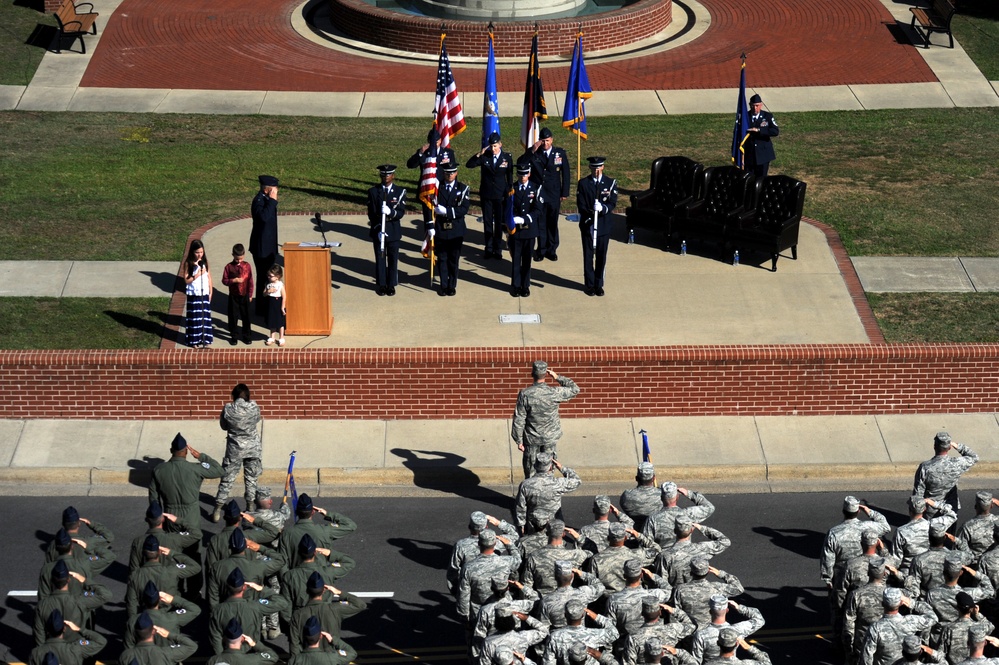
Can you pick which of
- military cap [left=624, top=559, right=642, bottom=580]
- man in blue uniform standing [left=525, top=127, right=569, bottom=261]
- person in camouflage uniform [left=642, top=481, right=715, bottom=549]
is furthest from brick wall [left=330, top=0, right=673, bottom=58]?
military cap [left=624, top=559, right=642, bottom=580]

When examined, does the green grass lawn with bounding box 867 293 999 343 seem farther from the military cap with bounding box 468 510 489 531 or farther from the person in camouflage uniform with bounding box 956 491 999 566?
the military cap with bounding box 468 510 489 531

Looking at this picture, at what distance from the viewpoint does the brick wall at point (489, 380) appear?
728 inches

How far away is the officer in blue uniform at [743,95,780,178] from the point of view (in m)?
23.9

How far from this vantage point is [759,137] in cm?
2395

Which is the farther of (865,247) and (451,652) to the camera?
(865,247)

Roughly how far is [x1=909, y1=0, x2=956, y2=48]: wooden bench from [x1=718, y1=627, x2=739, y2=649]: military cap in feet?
74.6

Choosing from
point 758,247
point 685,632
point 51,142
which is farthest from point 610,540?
point 51,142

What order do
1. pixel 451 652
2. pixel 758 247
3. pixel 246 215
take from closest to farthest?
pixel 451 652 < pixel 758 247 < pixel 246 215

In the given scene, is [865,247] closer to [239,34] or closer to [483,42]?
[483,42]

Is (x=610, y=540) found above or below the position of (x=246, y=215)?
above

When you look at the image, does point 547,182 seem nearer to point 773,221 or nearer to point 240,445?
point 773,221

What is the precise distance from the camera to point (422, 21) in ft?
106

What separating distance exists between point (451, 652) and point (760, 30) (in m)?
22.2

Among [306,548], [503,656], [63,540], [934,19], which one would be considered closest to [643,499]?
[503,656]
